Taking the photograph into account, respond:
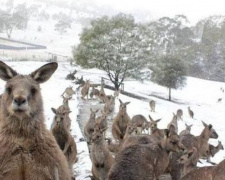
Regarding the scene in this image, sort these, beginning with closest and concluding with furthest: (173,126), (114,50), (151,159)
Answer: (151,159) → (173,126) → (114,50)

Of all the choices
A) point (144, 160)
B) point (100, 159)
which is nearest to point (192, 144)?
point (100, 159)

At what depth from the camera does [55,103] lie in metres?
19.9

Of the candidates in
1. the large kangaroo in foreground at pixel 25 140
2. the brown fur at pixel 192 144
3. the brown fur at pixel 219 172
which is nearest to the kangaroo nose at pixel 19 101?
the large kangaroo in foreground at pixel 25 140

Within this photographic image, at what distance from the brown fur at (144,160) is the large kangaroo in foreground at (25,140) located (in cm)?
243

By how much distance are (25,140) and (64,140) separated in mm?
4657

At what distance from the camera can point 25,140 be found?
11.8 ft

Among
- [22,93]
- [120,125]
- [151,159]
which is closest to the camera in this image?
[22,93]

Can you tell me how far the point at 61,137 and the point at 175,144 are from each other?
232cm

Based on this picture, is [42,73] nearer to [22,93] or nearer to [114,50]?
[22,93]

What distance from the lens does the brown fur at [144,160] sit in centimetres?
606

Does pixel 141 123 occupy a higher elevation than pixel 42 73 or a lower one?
lower

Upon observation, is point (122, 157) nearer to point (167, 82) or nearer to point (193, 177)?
point (193, 177)

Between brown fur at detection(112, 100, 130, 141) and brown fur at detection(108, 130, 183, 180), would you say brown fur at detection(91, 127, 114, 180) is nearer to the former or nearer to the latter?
brown fur at detection(108, 130, 183, 180)

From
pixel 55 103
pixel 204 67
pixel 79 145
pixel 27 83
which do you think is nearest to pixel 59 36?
pixel 204 67
